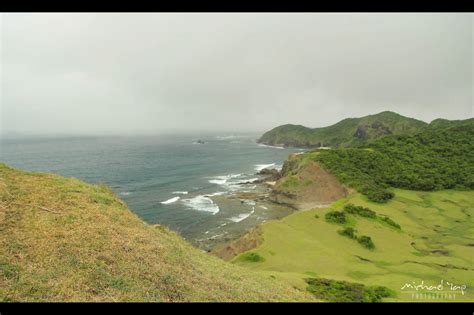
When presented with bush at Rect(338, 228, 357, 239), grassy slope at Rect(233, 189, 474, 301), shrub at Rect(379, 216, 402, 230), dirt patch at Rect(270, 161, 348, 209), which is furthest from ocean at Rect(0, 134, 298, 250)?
shrub at Rect(379, 216, 402, 230)

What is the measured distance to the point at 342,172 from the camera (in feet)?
203

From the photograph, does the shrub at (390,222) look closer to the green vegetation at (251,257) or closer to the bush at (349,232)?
the bush at (349,232)

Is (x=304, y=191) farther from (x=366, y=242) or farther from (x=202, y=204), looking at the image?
(x=366, y=242)

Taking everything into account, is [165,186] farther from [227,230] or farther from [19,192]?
[19,192]

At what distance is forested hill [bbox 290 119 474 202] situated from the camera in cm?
5750

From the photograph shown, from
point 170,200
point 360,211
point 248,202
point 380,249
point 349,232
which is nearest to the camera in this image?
point 380,249

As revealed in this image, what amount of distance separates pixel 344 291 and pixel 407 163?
62121 mm

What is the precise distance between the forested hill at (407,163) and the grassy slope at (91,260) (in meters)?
43.8

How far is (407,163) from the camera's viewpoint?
6969cm

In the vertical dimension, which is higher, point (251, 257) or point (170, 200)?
point (251, 257)
